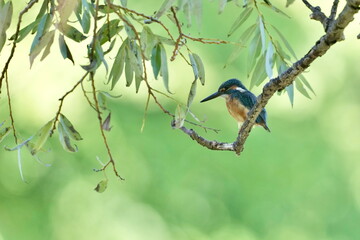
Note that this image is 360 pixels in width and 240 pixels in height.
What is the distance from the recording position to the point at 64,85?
116 inches

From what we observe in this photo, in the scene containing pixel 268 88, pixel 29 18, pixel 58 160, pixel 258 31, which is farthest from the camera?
pixel 58 160

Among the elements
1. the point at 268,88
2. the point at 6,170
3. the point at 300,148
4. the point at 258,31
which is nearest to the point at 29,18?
the point at 6,170

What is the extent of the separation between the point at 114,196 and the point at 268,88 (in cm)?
237

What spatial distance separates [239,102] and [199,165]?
159 cm

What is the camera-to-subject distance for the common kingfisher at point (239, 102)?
1.66m

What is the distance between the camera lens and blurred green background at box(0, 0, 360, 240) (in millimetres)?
2988

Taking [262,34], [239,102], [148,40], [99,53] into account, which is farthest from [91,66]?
[239,102]

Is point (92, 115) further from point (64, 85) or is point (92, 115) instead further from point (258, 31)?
point (258, 31)

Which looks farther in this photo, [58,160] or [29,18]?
[58,160]

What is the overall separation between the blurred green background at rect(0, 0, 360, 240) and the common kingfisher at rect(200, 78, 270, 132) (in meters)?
1.15

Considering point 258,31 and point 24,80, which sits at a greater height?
point 258,31

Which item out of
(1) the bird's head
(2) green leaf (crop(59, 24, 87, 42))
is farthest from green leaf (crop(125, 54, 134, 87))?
(1) the bird's head

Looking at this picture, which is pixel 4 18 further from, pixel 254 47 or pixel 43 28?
pixel 254 47

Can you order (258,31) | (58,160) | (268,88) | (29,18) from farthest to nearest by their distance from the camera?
(58,160) < (29,18) < (258,31) < (268,88)
